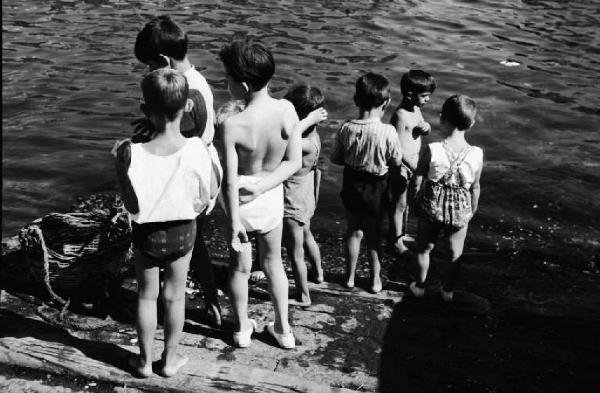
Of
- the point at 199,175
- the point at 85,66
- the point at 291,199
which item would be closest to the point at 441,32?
the point at 85,66

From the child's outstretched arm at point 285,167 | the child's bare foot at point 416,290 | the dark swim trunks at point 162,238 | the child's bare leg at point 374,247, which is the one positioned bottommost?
the child's bare foot at point 416,290

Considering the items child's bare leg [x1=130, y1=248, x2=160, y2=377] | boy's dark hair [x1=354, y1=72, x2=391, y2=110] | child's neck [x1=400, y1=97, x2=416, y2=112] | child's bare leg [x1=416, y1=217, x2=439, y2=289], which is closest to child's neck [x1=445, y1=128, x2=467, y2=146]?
boy's dark hair [x1=354, y1=72, x2=391, y2=110]

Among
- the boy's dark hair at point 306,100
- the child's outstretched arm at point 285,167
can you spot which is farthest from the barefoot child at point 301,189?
the child's outstretched arm at point 285,167

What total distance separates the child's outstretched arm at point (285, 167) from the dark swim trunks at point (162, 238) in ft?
1.41

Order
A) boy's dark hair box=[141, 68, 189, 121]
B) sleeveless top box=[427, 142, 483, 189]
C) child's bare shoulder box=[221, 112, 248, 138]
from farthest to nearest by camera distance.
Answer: sleeveless top box=[427, 142, 483, 189], child's bare shoulder box=[221, 112, 248, 138], boy's dark hair box=[141, 68, 189, 121]

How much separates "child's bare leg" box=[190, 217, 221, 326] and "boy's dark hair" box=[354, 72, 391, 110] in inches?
59.4

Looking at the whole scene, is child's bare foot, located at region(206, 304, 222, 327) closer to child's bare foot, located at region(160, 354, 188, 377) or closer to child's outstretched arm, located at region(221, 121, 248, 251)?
child's bare foot, located at region(160, 354, 188, 377)

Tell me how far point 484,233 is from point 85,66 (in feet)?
28.8

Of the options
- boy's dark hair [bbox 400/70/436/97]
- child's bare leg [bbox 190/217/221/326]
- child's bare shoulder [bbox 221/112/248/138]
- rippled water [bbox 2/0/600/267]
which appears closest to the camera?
child's bare shoulder [bbox 221/112/248/138]

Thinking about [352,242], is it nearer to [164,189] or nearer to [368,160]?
[368,160]

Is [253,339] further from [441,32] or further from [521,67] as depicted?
[441,32]

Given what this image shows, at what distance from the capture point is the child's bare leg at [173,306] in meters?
3.92

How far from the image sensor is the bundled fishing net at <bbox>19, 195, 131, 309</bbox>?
4.80m

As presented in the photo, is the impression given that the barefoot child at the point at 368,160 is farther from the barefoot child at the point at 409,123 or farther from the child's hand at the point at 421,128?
the child's hand at the point at 421,128
